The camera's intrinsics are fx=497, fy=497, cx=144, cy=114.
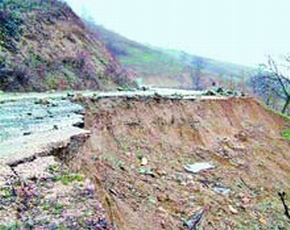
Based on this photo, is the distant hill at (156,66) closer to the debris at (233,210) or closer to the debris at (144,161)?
the debris at (144,161)

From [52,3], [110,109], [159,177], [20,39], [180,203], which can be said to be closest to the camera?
[180,203]

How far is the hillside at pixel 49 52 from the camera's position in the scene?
1436 centimetres

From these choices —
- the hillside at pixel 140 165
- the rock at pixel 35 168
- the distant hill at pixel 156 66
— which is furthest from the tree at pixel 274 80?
the distant hill at pixel 156 66

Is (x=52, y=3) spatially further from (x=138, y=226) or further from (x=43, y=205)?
(x=43, y=205)

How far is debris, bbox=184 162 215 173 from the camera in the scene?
878 cm

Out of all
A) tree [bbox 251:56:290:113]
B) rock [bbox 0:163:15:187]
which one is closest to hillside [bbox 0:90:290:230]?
rock [bbox 0:163:15:187]

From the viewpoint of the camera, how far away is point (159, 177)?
777 centimetres

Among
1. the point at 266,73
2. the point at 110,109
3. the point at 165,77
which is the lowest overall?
the point at 165,77

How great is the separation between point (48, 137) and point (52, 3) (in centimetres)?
1489

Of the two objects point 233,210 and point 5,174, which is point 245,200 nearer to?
point 233,210

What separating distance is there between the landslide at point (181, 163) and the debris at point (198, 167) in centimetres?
11

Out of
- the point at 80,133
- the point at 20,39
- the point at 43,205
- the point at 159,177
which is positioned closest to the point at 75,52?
the point at 20,39

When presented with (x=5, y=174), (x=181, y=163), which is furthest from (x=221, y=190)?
(x=5, y=174)

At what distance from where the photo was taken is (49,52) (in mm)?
16359
